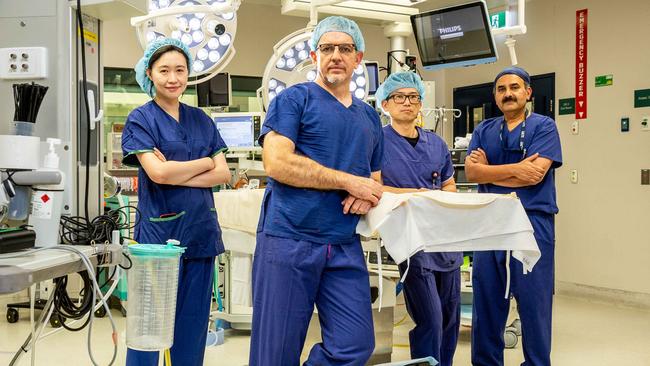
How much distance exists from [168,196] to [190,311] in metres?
0.42

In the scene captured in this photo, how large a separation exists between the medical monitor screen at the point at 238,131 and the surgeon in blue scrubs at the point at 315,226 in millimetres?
2430

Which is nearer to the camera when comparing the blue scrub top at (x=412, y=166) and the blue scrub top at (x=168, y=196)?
the blue scrub top at (x=168, y=196)

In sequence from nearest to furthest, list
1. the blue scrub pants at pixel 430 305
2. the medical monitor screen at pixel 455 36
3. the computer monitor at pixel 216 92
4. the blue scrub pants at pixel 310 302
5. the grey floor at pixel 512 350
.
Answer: the blue scrub pants at pixel 310 302
the blue scrub pants at pixel 430 305
the grey floor at pixel 512 350
the medical monitor screen at pixel 455 36
the computer monitor at pixel 216 92

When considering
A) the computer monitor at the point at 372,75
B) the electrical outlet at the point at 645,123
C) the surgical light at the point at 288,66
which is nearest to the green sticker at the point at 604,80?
the electrical outlet at the point at 645,123

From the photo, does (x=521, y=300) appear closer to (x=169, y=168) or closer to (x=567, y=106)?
(x=169, y=168)

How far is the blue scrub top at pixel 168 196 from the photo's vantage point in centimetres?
249

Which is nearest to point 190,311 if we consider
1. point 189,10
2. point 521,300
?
point 521,300

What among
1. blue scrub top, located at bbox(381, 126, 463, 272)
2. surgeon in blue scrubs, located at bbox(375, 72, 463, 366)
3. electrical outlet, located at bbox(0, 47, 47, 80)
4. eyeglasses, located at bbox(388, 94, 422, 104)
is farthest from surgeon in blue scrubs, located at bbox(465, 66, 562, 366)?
electrical outlet, located at bbox(0, 47, 47, 80)

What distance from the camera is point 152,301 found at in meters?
2.25

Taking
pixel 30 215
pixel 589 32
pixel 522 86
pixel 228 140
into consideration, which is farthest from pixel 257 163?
pixel 589 32

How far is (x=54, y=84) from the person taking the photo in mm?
2055

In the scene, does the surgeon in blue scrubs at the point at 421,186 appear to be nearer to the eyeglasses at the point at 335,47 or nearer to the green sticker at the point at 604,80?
the eyeglasses at the point at 335,47

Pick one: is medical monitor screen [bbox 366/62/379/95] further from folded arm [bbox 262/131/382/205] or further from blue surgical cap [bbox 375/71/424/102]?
folded arm [bbox 262/131/382/205]

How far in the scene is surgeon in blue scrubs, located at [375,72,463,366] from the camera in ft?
9.53
